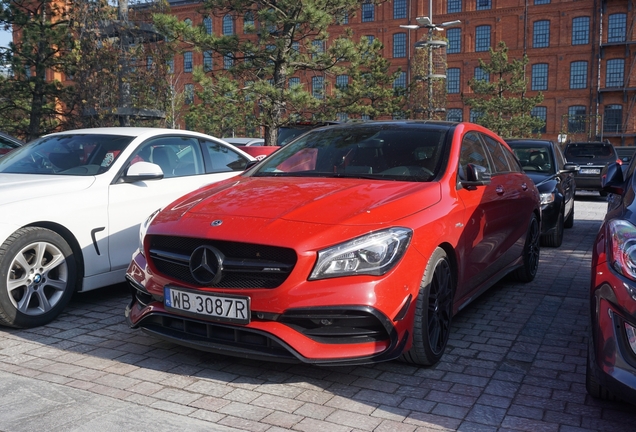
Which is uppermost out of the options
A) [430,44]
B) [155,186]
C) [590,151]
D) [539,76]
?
[539,76]

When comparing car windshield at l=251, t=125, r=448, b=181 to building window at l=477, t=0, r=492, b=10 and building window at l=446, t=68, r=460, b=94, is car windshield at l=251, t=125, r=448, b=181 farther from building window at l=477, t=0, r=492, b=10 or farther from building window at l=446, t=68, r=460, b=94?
building window at l=477, t=0, r=492, b=10

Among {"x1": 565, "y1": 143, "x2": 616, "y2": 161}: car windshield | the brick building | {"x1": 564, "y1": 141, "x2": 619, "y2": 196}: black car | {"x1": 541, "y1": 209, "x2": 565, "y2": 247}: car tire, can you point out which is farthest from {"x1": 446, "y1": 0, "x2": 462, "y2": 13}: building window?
{"x1": 541, "y1": 209, "x2": 565, "y2": 247}: car tire

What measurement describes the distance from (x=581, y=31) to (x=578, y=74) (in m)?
3.42

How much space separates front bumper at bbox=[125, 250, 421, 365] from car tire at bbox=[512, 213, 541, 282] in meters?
3.31

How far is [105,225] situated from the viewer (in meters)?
5.70

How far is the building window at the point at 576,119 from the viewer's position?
5214 centimetres

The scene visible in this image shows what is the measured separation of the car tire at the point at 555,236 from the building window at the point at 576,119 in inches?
1810

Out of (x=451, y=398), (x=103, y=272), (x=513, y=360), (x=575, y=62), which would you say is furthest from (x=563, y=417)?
(x=575, y=62)

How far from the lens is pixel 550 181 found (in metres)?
9.31

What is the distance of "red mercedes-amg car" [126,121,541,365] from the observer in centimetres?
371

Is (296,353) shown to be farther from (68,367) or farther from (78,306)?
(78,306)

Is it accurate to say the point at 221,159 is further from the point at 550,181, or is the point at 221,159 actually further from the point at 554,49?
the point at 554,49

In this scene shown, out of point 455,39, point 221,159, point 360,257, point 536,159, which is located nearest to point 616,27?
point 455,39

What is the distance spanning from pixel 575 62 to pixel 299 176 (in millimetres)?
54037
